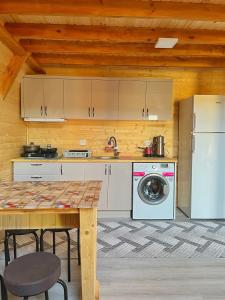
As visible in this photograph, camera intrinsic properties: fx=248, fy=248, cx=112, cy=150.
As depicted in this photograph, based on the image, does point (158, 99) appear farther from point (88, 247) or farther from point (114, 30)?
point (88, 247)

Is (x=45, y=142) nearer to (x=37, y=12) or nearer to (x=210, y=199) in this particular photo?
(x=37, y=12)

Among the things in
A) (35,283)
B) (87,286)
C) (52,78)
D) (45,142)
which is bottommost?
(87,286)

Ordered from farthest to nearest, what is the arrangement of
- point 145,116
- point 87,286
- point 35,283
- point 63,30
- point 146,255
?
point 145,116 < point 63,30 < point 146,255 < point 87,286 < point 35,283

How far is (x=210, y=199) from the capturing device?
12.5ft

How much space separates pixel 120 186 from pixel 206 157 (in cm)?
138

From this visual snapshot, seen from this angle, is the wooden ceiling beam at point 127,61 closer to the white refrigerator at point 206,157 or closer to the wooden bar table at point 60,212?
the white refrigerator at point 206,157

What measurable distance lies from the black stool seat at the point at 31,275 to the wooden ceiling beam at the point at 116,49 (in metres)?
2.83

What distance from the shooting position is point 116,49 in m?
3.55

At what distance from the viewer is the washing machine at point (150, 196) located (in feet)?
12.5

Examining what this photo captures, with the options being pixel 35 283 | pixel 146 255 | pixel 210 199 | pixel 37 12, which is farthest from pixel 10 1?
pixel 210 199

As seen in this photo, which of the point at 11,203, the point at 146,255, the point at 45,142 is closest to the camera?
the point at 11,203

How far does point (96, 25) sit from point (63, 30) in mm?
405

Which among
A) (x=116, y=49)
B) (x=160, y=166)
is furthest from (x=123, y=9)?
(x=160, y=166)

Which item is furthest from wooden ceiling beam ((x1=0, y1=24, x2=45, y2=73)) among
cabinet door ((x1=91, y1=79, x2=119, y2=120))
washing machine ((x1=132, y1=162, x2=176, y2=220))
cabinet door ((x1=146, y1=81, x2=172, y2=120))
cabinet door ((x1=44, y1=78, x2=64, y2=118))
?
washing machine ((x1=132, y1=162, x2=176, y2=220))
